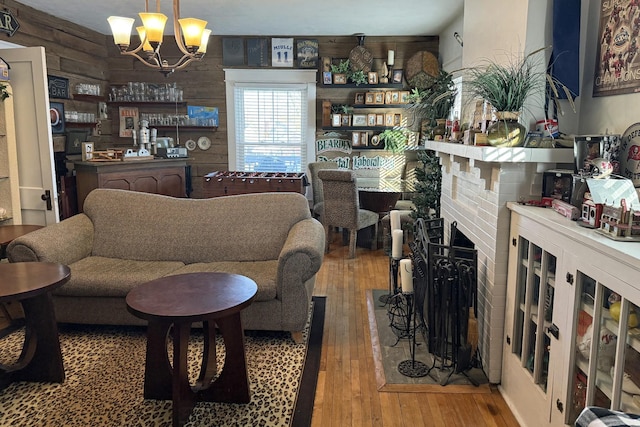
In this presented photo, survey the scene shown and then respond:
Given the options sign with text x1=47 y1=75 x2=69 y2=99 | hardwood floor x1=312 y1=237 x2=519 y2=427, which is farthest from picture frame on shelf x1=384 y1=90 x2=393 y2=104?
sign with text x1=47 y1=75 x2=69 y2=99

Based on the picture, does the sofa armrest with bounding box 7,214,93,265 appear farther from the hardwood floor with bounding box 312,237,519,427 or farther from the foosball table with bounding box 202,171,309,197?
the foosball table with bounding box 202,171,309,197

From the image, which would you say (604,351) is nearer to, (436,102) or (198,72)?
(436,102)

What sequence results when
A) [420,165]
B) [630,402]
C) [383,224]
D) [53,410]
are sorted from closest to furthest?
[630,402] → [53,410] → [383,224] → [420,165]

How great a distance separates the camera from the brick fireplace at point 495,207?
2.38 m

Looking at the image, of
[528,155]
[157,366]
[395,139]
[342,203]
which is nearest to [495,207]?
[528,155]

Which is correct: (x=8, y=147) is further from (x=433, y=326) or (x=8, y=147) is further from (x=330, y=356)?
(x=433, y=326)

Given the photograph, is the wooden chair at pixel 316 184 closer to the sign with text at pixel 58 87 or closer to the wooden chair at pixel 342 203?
the wooden chair at pixel 342 203

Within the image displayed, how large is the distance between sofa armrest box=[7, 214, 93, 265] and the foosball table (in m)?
2.10

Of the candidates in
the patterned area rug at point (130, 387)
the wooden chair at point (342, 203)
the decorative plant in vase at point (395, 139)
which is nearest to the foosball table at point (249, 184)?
the wooden chair at point (342, 203)

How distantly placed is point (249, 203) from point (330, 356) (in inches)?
51.7

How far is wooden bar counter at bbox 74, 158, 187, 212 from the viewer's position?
5078 mm

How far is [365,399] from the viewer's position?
2.52 meters

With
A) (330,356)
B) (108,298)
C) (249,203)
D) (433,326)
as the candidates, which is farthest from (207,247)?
Answer: (433,326)

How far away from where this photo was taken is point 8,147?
3.66 meters
